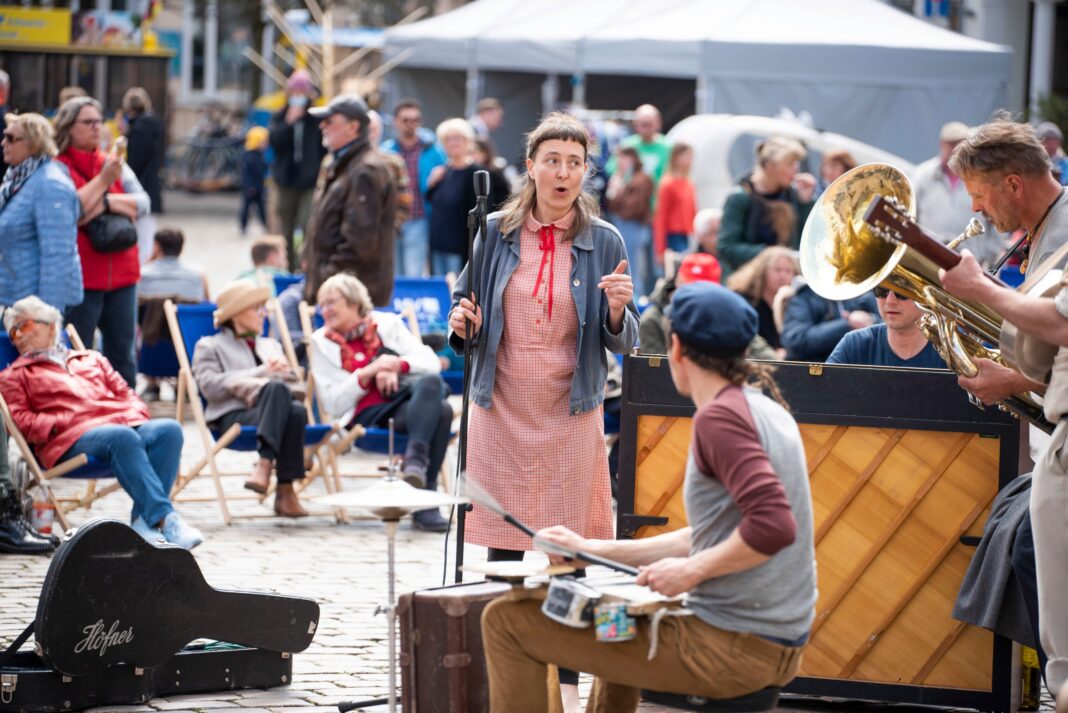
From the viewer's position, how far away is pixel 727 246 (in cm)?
1156

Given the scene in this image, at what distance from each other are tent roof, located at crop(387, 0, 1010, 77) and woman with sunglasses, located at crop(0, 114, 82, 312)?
10.8 m

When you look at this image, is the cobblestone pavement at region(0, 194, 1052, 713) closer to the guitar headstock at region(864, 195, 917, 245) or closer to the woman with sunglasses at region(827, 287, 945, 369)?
the woman with sunglasses at region(827, 287, 945, 369)

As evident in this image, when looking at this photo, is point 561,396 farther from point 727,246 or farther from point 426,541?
point 727,246

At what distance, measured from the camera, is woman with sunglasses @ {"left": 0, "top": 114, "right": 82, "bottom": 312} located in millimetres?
9055

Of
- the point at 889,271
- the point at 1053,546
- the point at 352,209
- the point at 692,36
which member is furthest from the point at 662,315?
the point at 692,36

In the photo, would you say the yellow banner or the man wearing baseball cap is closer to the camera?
the man wearing baseball cap

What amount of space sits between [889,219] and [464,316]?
1.64 m

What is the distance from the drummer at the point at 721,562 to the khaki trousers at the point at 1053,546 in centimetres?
80

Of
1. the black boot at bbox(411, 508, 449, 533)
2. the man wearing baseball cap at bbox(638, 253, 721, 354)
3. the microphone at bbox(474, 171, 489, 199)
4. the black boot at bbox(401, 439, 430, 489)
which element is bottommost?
the black boot at bbox(411, 508, 449, 533)

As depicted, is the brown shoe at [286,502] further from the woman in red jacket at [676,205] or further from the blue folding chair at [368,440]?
the woman in red jacket at [676,205]

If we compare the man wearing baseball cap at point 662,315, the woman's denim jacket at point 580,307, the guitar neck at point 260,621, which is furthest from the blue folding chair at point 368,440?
the woman's denim jacket at point 580,307

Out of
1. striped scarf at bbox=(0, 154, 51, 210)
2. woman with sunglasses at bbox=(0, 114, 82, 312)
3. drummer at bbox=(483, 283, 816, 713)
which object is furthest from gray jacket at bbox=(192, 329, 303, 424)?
drummer at bbox=(483, 283, 816, 713)

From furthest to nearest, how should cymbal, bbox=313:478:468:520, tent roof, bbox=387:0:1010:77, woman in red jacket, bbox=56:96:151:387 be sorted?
tent roof, bbox=387:0:1010:77
woman in red jacket, bbox=56:96:151:387
cymbal, bbox=313:478:468:520

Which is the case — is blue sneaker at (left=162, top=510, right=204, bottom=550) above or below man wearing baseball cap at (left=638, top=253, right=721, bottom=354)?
below
